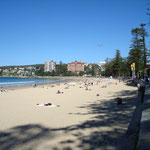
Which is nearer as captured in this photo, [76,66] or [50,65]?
[76,66]

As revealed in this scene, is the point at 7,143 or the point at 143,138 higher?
the point at 143,138

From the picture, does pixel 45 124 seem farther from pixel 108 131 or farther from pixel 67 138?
pixel 108 131

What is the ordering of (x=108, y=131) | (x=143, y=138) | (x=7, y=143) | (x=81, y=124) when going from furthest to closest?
1. (x=81, y=124)
2. (x=108, y=131)
3. (x=7, y=143)
4. (x=143, y=138)

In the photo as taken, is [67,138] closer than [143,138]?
No

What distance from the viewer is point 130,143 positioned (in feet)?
12.3

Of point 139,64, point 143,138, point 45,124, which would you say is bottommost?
point 45,124

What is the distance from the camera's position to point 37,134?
4734 mm

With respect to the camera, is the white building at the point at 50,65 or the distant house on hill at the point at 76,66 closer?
the distant house on hill at the point at 76,66

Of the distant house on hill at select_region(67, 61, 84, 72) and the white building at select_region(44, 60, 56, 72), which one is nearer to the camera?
the distant house on hill at select_region(67, 61, 84, 72)

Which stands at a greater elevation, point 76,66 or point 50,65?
point 50,65

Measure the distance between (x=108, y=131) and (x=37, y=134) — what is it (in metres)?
2.12

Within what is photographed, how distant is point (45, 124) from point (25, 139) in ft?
4.48

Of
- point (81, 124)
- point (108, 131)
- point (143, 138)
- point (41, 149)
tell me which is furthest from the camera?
point (81, 124)

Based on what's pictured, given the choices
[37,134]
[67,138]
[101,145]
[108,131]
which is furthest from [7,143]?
[108,131]
